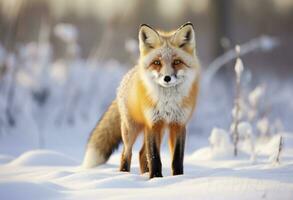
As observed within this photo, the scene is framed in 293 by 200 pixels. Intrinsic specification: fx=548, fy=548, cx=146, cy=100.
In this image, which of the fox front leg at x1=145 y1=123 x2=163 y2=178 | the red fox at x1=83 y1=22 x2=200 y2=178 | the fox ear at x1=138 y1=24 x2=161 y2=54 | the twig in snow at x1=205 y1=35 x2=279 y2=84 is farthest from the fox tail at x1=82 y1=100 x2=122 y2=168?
the twig in snow at x1=205 y1=35 x2=279 y2=84

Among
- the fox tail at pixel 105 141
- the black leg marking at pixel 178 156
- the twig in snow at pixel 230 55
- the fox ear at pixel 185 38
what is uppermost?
the twig in snow at pixel 230 55

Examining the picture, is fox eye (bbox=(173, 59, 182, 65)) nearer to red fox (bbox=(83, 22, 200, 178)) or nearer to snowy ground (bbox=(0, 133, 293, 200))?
red fox (bbox=(83, 22, 200, 178))

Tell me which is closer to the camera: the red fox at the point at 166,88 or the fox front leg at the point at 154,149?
the red fox at the point at 166,88

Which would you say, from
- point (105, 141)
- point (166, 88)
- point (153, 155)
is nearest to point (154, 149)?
point (153, 155)

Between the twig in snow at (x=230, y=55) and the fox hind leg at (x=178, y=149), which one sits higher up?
the twig in snow at (x=230, y=55)

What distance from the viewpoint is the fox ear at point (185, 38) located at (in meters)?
3.68

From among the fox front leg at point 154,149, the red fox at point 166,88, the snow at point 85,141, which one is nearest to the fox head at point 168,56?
the red fox at point 166,88

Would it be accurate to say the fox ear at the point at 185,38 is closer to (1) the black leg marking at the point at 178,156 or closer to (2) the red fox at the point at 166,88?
(2) the red fox at the point at 166,88

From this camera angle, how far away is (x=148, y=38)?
3727mm

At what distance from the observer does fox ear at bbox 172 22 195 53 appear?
3682 millimetres

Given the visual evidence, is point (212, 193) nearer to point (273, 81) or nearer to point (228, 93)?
point (228, 93)

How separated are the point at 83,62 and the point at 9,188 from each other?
7.92 m

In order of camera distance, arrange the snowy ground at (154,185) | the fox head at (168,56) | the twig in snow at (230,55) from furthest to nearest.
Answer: the twig in snow at (230,55), the fox head at (168,56), the snowy ground at (154,185)

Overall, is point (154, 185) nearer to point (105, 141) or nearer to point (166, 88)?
point (166, 88)
